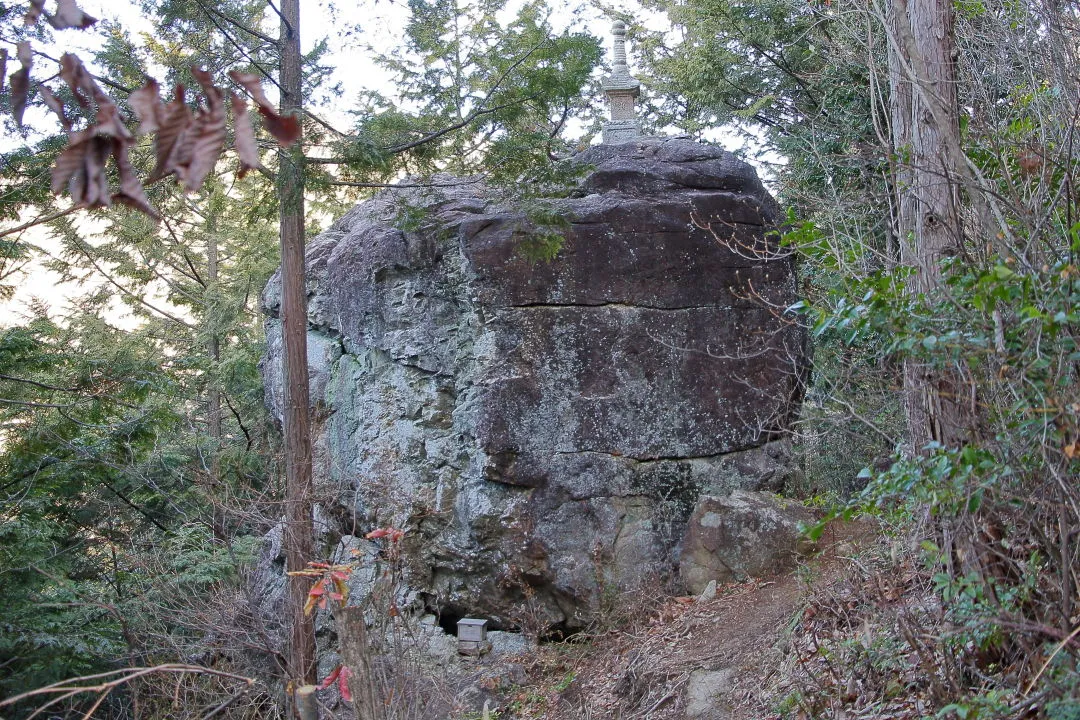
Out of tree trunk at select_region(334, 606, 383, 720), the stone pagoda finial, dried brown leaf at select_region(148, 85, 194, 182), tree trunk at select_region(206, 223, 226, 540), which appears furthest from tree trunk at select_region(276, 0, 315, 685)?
tree trunk at select_region(206, 223, 226, 540)

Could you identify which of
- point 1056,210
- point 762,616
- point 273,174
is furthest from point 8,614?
point 1056,210

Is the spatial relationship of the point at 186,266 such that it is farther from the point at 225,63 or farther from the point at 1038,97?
the point at 1038,97

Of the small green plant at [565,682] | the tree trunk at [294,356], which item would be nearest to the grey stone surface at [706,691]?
the small green plant at [565,682]

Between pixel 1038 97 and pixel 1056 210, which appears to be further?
pixel 1038 97

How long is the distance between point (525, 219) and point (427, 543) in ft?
11.1

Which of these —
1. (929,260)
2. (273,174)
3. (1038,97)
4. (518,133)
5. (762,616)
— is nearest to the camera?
(1038,97)

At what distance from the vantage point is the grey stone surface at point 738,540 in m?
8.28

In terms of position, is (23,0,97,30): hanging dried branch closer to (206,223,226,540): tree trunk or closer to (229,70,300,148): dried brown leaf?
(229,70,300,148): dried brown leaf

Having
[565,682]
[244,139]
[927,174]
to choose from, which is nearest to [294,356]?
[565,682]

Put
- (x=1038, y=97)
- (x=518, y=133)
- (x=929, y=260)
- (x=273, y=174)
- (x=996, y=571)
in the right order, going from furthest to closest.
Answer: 1. (x=518, y=133)
2. (x=273, y=174)
3. (x=929, y=260)
4. (x=1038, y=97)
5. (x=996, y=571)

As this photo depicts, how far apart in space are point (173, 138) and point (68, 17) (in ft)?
1.03

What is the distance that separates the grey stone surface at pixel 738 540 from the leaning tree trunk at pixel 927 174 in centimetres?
385

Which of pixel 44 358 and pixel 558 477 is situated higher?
pixel 44 358

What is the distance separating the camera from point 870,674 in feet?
15.4
